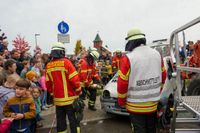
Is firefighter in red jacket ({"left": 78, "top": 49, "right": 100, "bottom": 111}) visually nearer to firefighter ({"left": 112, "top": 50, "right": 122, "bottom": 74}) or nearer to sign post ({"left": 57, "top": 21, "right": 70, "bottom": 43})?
sign post ({"left": 57, "top": 21, "right": 70, "bottom": 43})

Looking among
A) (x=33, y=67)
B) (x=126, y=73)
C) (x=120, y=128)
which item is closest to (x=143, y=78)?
(x=126, y=73)

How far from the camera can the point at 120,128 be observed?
23.6ft

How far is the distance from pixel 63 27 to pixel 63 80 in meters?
6.19

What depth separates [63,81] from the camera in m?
5.57

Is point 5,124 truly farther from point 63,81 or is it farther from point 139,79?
point 139,79

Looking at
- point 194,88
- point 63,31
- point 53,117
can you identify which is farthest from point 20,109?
point 63,31

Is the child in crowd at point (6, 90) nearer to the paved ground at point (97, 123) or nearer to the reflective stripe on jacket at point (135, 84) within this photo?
the reflective stripe on jacket at point (135, 84)

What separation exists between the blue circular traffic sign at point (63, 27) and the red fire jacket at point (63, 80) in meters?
5.94

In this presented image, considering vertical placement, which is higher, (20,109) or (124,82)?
(124,82)

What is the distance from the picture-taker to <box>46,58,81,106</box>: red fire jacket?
5.55 meters

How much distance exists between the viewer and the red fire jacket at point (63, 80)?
5.55 metres

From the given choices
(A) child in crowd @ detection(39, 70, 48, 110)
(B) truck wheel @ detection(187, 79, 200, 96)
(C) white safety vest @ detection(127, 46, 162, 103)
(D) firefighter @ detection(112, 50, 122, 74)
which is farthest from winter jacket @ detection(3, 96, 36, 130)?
(D) firefighter @ detection(112, 50, 122, 74)

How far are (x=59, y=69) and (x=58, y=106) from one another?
0.74 metres

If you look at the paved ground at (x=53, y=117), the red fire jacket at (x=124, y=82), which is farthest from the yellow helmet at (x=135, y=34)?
the paved ground at (x=53, y=117)
